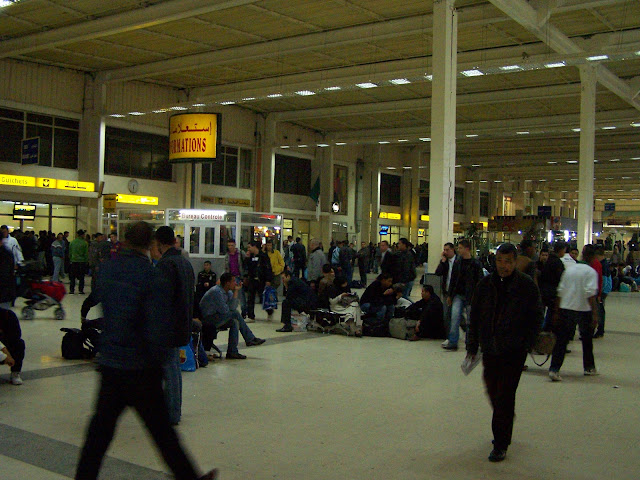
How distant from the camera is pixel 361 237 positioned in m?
38.9

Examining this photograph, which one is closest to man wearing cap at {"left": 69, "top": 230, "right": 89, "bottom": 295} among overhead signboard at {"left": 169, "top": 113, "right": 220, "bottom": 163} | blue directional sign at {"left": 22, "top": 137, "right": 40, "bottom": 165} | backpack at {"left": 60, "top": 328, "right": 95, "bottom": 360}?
overhead signboard at {"left": 169, "top": 113, "right": 220, "bottom": 163}

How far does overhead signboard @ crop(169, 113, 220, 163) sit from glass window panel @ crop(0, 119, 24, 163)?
667cm

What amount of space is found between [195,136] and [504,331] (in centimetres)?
1622

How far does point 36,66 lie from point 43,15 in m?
5.72

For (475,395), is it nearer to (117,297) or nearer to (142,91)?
(117,297)

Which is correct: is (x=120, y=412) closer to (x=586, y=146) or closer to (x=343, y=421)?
(x=343, y=421)

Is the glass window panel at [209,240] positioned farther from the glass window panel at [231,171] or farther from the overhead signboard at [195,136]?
the glass window panel at [231,171]

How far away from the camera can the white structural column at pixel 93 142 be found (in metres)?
25.4

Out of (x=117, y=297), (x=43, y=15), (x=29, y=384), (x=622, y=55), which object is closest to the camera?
(x=117, y=297)

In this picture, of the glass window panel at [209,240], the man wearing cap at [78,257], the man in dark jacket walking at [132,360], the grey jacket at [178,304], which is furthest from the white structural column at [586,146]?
the man in dark jacket walking at [132,360]

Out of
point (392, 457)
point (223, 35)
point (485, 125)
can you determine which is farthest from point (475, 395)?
point (485, 125)

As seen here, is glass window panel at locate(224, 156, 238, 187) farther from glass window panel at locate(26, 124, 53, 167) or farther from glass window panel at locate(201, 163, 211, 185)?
glass window panel at locate(26, 124, 53, 167)

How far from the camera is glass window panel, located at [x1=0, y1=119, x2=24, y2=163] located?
2353cm

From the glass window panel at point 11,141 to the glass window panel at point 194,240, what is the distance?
8.56 meters
